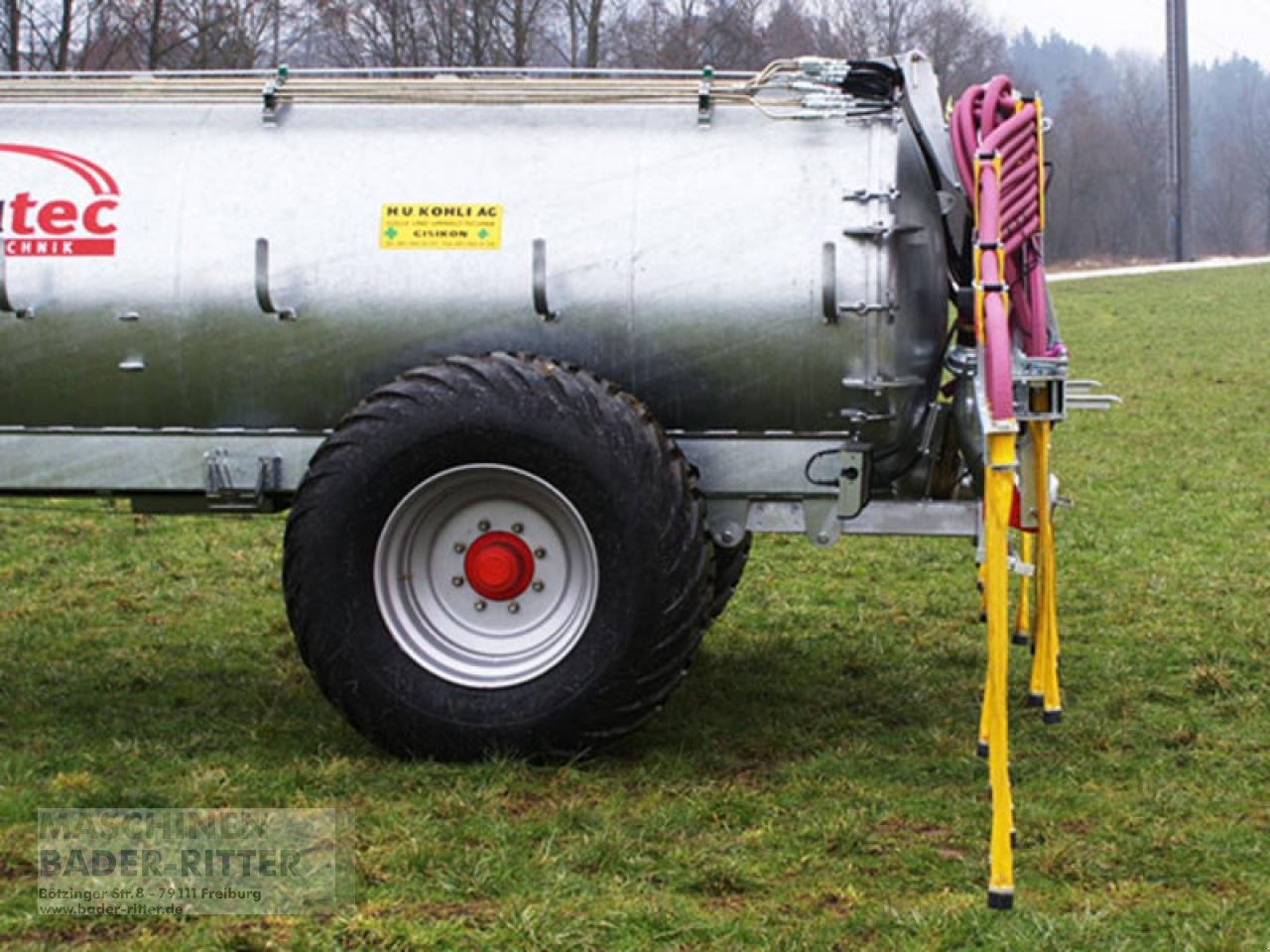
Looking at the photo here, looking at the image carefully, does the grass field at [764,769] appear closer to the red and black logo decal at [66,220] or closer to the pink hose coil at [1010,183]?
the pink hose coil at [1010,183]

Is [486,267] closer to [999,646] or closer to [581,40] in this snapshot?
[999,646]

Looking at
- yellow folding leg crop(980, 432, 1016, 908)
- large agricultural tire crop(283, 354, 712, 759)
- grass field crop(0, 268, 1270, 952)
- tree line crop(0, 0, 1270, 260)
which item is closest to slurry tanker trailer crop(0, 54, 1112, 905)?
large agricultural tire crop(283, 354, 712, 759)

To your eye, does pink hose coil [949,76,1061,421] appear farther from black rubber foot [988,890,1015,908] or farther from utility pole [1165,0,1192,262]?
utility pole [1165,0,1192,262]

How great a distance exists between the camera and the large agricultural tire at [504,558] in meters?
5.79

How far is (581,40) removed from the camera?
4197 centimetres

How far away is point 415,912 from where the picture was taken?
471cm

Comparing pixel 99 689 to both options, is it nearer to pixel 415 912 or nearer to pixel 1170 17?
pixel 415 912

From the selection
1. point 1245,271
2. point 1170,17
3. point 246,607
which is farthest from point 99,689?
point 1170,17

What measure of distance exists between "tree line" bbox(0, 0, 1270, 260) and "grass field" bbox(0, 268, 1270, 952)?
56.5 ft

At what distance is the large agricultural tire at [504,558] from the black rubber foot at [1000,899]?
1482mm

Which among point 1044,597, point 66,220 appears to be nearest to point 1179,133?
point 1044,597

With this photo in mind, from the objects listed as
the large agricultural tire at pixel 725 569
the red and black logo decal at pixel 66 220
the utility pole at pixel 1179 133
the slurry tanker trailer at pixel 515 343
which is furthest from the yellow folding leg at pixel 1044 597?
the utility pole at pixel 1179 133

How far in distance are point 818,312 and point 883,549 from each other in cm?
461

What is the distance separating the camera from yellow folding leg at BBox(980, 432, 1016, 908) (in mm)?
4680
